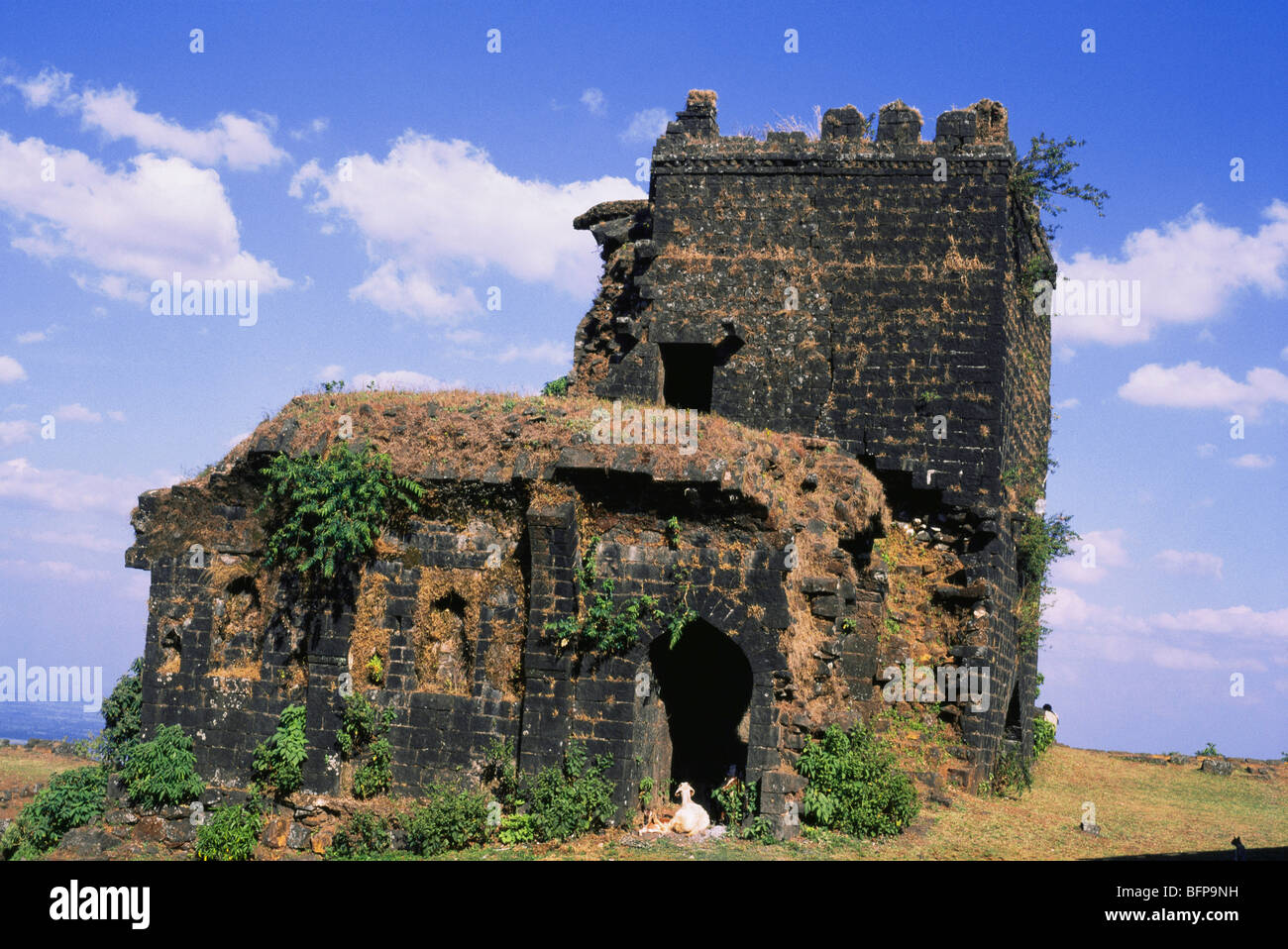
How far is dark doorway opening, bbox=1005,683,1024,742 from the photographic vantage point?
893 inches

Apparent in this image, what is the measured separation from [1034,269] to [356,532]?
45.0 feet

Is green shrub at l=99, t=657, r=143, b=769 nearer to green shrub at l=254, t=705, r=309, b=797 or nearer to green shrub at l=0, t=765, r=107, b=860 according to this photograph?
green shrub at l=0, t=765, r=107, b=860

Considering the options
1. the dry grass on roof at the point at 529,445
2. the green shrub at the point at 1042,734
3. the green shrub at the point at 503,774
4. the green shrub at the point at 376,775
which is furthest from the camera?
the green shrub at the point at 1042,734

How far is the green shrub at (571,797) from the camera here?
15211 millimetres

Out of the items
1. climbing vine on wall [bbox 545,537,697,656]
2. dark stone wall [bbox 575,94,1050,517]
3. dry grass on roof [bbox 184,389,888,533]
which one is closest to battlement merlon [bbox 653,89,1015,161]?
dark stone wall [bbox 575,94,1050,517]

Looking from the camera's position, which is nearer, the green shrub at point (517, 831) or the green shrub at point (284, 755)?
the green shrub at point (517, 831)

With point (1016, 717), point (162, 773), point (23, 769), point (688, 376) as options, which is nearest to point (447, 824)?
point (162, 773)

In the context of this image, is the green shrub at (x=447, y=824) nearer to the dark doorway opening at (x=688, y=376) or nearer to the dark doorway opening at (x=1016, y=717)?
the dark doorway opening at (x=688, y=376)

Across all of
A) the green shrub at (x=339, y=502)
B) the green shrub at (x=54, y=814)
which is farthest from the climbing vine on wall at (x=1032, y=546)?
the green shrub at (x=54, y=814)

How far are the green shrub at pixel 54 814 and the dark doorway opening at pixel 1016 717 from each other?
16143 millimetres

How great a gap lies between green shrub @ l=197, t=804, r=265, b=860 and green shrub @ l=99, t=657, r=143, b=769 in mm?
2306

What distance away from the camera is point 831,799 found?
51.4 feet
